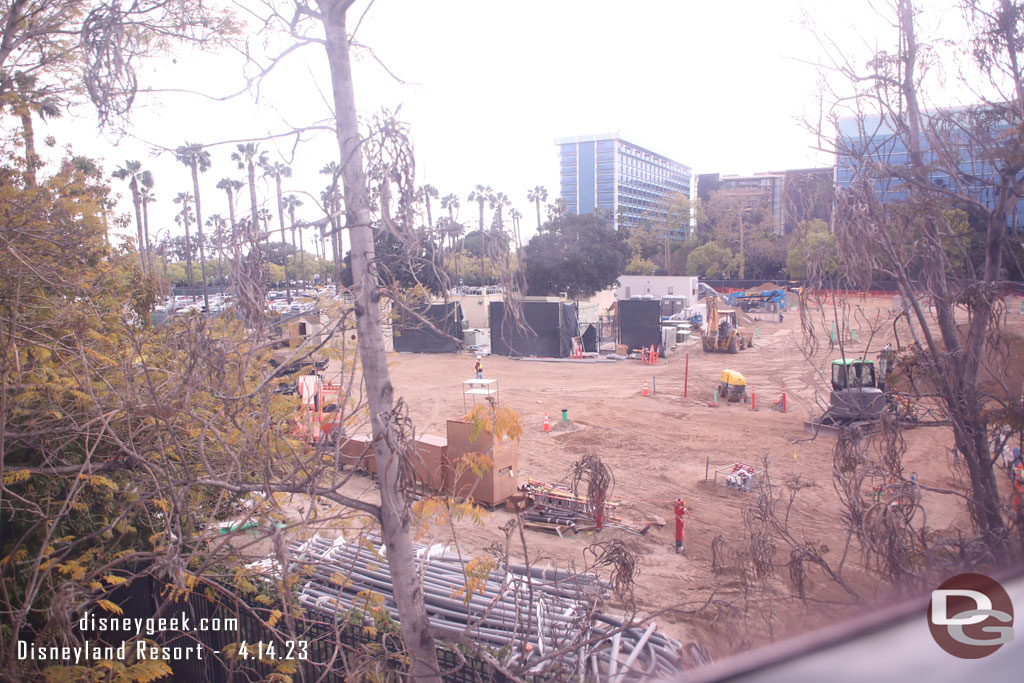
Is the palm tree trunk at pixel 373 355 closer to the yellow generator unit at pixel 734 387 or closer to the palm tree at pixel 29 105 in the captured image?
the palm tree at pixel 29 105

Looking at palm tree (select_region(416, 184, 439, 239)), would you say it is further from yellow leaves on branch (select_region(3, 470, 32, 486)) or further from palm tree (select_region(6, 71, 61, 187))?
palm tree (select_region(6, 71, 61, 187))

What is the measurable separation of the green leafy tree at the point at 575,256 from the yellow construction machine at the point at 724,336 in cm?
896

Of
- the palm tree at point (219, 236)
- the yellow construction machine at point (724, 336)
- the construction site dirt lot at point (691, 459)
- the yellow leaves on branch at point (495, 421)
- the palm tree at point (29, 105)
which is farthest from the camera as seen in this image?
the yellow construction machine at point (724, 336)

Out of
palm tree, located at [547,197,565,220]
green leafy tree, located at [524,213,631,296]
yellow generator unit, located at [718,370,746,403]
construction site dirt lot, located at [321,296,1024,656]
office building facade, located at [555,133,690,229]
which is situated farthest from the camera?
palm tree, located at [547,197,565,220]

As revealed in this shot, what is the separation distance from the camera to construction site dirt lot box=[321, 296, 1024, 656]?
186 inches

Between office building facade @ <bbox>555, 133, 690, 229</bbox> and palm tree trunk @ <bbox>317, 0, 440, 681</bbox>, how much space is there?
128ft

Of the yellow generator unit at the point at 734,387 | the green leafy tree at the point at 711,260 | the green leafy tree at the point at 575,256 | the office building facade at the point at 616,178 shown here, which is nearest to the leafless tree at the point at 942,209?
the yellow generator unit at the point at 734,387

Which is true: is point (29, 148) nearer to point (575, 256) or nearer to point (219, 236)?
point (219, 236)

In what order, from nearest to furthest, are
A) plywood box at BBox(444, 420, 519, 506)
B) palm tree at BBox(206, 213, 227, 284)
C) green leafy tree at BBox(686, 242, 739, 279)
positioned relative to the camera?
palm tree at BBox(206, 213, 227, 284) → plywood box at BBox(444, 420, 519, 506) → green leafy tree at BBox(686, 242, 739, 279)

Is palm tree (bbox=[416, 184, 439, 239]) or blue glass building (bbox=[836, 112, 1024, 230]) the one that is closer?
palm tree (bbox=[416, 184, 439, 239])

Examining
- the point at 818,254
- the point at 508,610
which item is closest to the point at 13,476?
the point at 508,610

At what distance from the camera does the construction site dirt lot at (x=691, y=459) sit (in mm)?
Result: 4723

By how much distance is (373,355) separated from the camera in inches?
134

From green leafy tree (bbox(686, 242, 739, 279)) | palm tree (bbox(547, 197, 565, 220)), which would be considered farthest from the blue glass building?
green leafy tree (bbox(686, 242, 739, 279))
